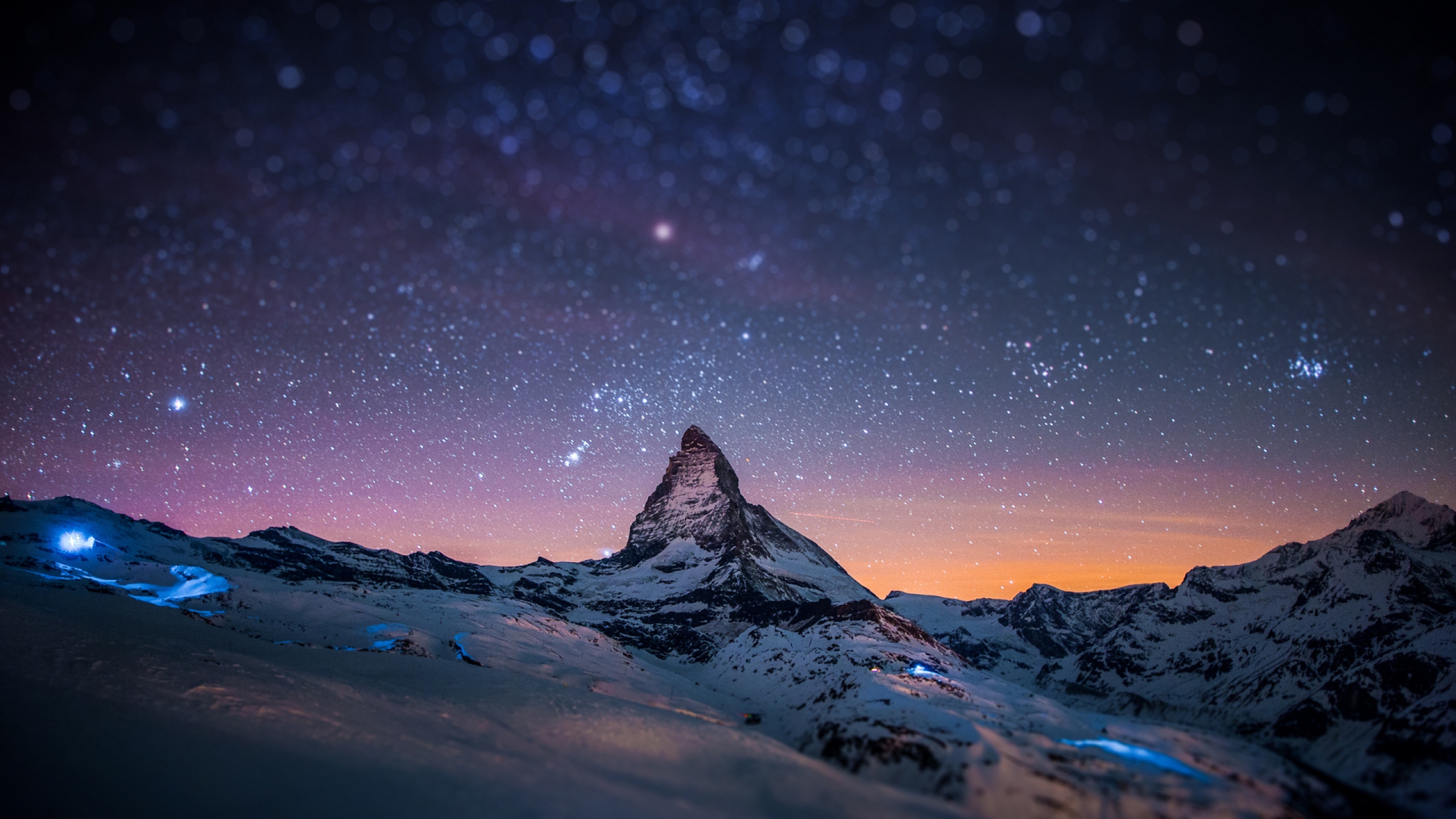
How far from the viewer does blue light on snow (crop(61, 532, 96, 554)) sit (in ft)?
389

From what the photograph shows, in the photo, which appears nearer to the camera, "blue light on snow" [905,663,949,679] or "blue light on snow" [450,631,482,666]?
"blue light on snow" [905,663,949,679]

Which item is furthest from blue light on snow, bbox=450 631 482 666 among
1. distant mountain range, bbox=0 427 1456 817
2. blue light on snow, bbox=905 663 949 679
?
blue light on snow, bbox=905 663 949 679

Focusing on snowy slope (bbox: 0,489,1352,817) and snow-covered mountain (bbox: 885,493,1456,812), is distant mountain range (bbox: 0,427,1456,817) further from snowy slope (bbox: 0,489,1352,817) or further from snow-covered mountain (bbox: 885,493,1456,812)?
snow-covered mountain (bbox: 885,493,1456,812)

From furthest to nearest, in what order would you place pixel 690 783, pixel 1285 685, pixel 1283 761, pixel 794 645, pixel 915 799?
pixel 1285 685 → pixel 794 645 → pixel 1283 761 → pixel 915 799 → pixel 690 783

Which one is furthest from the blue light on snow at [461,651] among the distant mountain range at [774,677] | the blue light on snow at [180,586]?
the blue light on snow at [180,586]

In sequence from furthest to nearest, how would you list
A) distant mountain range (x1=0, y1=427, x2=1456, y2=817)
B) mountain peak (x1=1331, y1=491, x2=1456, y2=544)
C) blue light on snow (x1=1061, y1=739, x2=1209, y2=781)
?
mountain peak (x1=1331, y1=491, x2=1456, y2=544), blue light on snow (x1=1061, y1=739, x2=1209, y2=781), distant mountain range (x1=0, y1=427, x2=1456, y2=817)

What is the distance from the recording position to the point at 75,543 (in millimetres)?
123750

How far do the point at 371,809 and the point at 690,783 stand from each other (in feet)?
43.7

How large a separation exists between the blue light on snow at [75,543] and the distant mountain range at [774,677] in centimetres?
54

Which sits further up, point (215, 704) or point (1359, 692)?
point (215, 704)

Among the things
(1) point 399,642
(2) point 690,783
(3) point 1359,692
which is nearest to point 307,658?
(1) point 399,642

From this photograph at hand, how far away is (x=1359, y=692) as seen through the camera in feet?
416

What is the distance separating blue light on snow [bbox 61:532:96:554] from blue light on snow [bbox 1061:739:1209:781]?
6889 inches

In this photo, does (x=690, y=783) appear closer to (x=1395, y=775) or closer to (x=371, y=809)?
(x=371, y=809)
